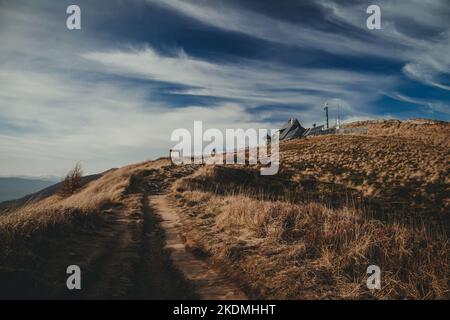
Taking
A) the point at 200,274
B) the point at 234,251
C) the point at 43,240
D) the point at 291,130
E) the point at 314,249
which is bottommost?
the point at 200,274

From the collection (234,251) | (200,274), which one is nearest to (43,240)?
(200,274)

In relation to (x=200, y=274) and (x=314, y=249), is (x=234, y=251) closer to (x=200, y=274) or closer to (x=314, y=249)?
(x=200, y=274)

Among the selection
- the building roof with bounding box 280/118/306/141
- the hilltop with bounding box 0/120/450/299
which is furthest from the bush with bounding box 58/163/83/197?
the building roof with bounding box 280/118/306/141

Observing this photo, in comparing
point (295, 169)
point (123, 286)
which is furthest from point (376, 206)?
point (123, 286)

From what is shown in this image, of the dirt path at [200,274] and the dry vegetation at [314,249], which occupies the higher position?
the dry vegetation at [314,249]

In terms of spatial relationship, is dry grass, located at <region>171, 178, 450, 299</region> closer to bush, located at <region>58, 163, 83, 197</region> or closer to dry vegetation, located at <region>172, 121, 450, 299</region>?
dry vegetation, located at <region>172, 121, 450, 299</region>

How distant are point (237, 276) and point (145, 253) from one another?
3227 millimetres

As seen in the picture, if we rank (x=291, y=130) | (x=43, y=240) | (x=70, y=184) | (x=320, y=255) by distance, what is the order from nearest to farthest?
(x=320, y=255), (x=43, y=240), (x=70, y=184), (x=291, y=130)

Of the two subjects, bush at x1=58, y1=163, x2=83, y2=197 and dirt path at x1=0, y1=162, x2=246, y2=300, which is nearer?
dirt path at x1=0, y1=162, x2=246, y2=300

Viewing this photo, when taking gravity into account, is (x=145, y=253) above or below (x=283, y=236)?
below

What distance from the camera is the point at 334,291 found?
5.20 meters

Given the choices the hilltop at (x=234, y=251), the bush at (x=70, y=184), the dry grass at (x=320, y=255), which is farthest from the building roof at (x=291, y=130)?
the dry grass at (x=320, y=255)

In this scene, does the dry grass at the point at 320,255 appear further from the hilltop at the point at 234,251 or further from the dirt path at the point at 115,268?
the dirt path at the point at 115,268
